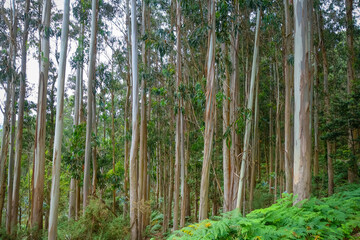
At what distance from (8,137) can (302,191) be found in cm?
1201

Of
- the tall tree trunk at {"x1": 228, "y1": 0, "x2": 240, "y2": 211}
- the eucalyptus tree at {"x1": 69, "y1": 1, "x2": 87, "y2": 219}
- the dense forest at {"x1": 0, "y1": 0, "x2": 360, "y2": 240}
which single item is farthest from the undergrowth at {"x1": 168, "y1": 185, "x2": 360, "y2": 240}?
the eucalyptus tree at {"x1": 69, "y1": 1, "x2": 87, "y2": 219}

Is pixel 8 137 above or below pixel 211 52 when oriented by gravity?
below

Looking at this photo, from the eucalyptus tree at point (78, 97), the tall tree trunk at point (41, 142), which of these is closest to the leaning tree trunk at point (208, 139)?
the tall tree trunk at point (41, 142)

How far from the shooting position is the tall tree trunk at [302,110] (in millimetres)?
5289

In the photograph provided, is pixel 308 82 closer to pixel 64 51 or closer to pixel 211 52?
pixel 211 52

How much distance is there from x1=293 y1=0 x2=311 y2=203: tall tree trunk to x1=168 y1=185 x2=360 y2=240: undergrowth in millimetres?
958

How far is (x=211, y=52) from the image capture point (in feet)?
19.7

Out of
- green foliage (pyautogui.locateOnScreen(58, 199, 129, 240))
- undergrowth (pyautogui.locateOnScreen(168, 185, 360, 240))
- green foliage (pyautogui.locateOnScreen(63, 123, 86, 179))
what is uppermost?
green foliage (pyautogui.locateOnScreen(63, 123, 86, 179))

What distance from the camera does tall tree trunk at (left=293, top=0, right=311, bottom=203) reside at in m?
5.29

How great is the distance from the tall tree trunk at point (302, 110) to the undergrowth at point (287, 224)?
3.14 feet

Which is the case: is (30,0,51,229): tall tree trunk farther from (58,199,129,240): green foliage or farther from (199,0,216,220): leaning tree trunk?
(199,0,216,220): leaning tree trunk

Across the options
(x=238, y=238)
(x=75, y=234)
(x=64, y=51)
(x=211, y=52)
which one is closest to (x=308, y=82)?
(x=211, y=52)

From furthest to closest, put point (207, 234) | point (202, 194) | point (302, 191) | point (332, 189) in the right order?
point (332, 189) → point (202, 194) → point (302, 191) → point (207, 234)

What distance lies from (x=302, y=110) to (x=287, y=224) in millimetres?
2679
